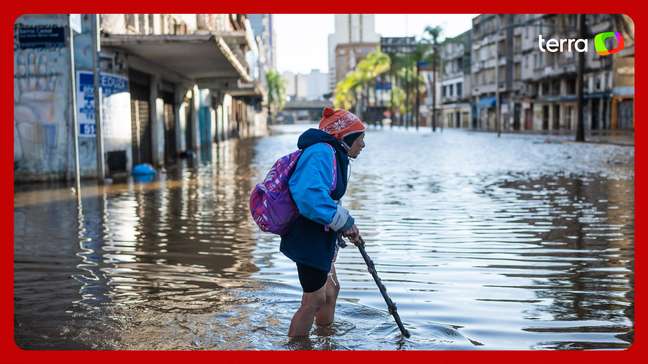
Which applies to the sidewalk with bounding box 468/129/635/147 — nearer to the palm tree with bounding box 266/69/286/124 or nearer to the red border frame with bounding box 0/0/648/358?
the red border frame with bounding box 0/0/648/358

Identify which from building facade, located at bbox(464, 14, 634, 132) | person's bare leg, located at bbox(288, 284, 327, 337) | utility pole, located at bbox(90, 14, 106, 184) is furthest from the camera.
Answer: building facade, located at bbox(464, 14, 634, 132)

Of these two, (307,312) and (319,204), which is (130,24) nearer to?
(307,312)

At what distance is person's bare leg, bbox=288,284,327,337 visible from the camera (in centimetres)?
487

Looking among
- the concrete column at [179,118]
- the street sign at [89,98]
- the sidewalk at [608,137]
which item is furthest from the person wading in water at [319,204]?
the sidewalk at [608,137]

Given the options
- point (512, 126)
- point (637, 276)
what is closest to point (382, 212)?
point (637, 276)

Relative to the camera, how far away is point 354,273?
734 cm

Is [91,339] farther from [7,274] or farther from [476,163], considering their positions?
[476,163]

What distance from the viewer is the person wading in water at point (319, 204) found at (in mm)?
4441

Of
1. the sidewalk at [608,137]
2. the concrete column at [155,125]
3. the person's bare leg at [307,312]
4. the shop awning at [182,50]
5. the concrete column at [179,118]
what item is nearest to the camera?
the person's bare leg at [307,312]

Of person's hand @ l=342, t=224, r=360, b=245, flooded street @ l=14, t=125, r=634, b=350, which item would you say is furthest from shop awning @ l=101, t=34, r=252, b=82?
person's hand @ l=342, t=224, r=360, b=245

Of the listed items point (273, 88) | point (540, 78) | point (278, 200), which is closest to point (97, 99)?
point (278, 200)

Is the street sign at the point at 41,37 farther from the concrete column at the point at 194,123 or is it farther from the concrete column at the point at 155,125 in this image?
the concrete column at the point at 194,123

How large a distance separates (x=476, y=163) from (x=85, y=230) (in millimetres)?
15346

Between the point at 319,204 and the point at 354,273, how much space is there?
119 inches
